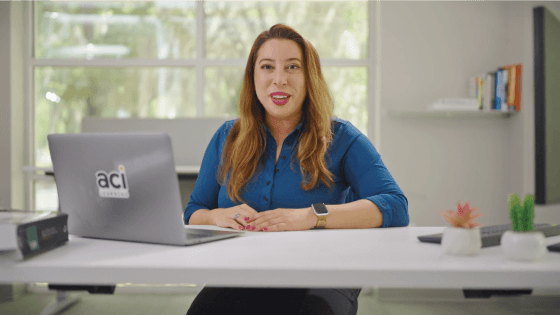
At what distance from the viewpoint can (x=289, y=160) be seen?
4.47ft

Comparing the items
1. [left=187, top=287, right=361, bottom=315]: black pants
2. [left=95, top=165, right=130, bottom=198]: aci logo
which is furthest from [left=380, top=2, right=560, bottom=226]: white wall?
[left=95, top=165, right=130, bottom=198]: aci logo

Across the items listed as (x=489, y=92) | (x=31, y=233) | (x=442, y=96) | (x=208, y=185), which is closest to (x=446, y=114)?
(x=442, y=96)

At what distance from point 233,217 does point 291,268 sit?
0.53 meters

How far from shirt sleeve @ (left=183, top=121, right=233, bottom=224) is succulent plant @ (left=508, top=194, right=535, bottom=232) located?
914 mm

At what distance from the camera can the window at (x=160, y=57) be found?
3.74 m

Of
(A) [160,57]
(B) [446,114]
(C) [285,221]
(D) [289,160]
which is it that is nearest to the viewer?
(C) [285,221]

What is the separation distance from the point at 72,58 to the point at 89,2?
53cm

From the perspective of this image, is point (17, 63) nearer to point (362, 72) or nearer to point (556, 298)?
point (362, 72)

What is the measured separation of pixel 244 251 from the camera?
28.0 inches

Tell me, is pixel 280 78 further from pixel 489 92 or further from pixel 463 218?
pixel 489 92

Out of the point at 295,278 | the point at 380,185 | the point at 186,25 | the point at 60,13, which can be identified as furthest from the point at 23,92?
the point at 295,278

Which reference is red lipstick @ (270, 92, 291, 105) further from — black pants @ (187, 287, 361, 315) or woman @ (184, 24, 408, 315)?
black pants @ (187, 287, 361, 315)

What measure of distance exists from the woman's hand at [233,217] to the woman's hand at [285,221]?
0.02 metres

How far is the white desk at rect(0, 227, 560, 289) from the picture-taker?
1.84 feet
